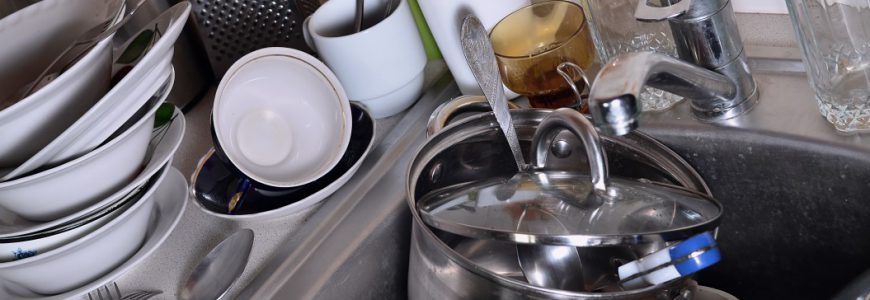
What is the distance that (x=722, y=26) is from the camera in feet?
1.97

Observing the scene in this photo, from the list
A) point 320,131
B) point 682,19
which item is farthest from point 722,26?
point 320,131

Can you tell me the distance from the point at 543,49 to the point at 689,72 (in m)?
0.18

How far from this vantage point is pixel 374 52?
751 millimetres

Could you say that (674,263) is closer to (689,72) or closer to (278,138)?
(689,72)

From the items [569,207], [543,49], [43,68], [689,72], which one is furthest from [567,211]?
[43,68]

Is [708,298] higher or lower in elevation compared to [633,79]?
lower

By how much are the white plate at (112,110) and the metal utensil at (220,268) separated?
119 mm

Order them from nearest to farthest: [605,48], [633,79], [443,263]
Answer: [633,79]
[443,263]
[605,48]

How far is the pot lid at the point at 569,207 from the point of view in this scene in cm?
49

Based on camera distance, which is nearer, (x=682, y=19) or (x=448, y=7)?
(x=682, y=19)

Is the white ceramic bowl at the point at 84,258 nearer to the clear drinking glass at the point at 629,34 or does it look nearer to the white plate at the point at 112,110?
the white plate at the point at 112,110

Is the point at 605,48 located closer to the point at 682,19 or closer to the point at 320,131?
Result: the point at 682,19

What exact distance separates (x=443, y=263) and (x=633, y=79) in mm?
173

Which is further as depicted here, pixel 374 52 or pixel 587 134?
pixel 374 52
